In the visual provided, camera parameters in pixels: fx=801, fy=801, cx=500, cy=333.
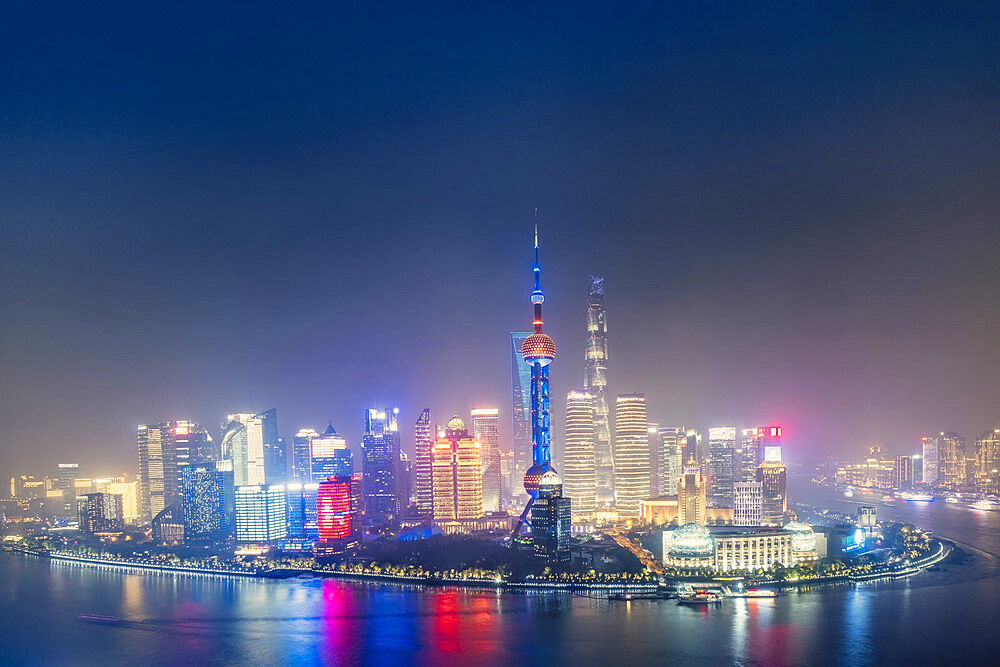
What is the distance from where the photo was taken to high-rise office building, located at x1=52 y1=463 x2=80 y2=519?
5125cm

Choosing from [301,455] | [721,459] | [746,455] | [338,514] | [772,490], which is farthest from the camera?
[301,455]

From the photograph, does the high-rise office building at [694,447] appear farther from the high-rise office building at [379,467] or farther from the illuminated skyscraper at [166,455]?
the illuminated skyscraper at [166,455]

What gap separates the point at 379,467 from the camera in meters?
41.5

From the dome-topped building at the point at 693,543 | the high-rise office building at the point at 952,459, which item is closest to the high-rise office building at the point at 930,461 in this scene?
the high-rise office building at the point at 952,459

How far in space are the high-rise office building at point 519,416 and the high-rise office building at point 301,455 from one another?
42.5ft

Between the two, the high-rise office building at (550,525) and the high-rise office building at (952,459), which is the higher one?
the high-rise office building at (550,525)

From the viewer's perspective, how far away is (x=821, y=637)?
17.3 m

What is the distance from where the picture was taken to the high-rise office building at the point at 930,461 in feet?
179

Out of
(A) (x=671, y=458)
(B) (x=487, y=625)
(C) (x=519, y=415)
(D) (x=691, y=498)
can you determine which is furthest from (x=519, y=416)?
(B) (x=487, y=625)

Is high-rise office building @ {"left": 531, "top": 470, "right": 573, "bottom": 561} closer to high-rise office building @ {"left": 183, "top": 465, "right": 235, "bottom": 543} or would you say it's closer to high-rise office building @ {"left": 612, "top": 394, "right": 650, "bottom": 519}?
high-rise office building @ {"left": 612, "top": 394, "right": 650, "bottom": 519}

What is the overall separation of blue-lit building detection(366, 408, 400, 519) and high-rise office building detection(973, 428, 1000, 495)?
117 ft

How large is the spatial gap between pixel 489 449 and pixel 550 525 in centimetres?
2032

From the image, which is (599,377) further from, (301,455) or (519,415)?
(301,455)

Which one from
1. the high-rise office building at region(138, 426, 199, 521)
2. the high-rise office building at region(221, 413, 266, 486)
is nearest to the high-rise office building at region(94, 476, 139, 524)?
the high-rise office building at region(138, 426, 199, 521)
